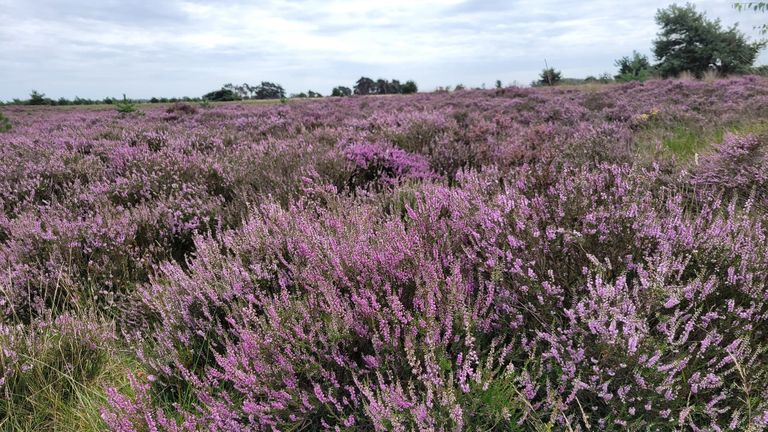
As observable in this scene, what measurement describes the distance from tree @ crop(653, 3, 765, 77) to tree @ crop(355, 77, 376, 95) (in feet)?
71.1

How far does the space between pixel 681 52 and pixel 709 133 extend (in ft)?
109

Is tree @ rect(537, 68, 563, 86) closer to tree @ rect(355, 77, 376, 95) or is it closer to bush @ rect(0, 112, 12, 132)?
tree @ rect(355, 77, 376, 95)

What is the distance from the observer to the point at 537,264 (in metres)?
1.97

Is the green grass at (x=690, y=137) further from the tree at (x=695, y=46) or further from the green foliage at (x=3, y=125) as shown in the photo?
the tree at (x=695, y=46)

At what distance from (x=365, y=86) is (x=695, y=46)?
82.5ft

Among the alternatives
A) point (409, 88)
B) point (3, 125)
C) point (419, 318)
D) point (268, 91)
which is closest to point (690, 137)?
point (419, 318)

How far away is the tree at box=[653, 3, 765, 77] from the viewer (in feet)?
107

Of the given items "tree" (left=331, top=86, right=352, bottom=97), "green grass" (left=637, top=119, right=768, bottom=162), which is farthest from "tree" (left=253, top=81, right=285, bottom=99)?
"green grass" (left=637, top=119, right=768, bottom=162)

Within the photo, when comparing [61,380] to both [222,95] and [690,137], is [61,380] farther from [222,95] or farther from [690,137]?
[222,95]

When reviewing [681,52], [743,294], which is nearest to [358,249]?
[743,294]

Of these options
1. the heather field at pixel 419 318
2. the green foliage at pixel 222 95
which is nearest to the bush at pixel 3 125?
the heather field at pixel 419 318

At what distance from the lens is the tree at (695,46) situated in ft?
107

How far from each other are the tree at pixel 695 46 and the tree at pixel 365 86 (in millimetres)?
21684

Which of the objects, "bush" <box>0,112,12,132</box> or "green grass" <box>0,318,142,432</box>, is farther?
"bush" <box>0,112,12,132</box>
